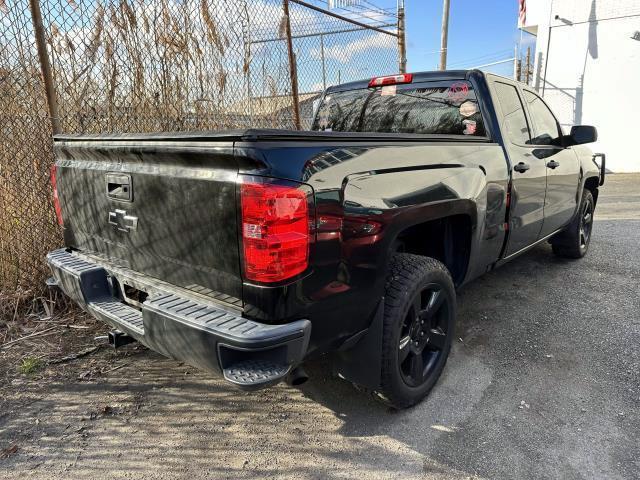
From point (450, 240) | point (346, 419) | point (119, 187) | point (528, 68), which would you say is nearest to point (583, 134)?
point (450, 240)

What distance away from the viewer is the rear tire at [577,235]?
5172mm

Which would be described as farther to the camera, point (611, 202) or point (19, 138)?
point (611, 202)

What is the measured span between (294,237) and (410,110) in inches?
90.6

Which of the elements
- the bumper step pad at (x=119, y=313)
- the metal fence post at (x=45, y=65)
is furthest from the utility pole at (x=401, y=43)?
the bumper step pad at (x=119, y=313)

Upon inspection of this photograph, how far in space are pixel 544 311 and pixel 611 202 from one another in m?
7.05

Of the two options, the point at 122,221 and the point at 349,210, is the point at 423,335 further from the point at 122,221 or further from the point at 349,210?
the point at 122,221

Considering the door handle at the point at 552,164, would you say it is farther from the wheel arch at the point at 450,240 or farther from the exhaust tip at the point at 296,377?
the exhaust tip at the point at 296,377

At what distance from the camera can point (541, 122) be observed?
4246 mm

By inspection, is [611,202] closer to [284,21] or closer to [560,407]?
[284,21]

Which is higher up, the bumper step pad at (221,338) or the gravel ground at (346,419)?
the bumper step pad at (221,338)

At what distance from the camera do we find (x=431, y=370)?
280 centimetres

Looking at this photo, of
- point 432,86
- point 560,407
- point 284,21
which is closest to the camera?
point 560,407

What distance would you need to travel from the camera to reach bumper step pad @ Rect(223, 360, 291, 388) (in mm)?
1807

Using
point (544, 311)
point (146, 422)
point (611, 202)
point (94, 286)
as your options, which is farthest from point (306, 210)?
point (611, 202)
